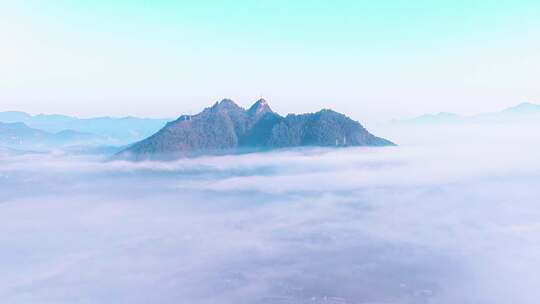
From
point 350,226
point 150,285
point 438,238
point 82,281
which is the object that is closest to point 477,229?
point 438,238

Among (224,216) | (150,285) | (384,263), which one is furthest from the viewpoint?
(224,216)

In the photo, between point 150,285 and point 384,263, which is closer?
point 150,285

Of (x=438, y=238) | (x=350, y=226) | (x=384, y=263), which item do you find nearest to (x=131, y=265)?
(x=384, y=263)

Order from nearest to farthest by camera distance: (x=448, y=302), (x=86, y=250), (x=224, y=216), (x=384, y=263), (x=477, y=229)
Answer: (x=448, y=302)
(x=384, y=263)
(x=86, y=250)
(x=477, y=229)
(x=224, y=216)

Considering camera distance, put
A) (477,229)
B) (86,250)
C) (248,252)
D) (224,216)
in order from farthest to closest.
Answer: (224,216) → (477,229) → (86,250) → (248,252)

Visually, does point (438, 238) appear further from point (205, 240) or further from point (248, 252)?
point (205, 240)

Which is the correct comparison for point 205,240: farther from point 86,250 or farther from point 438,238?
point 438,238

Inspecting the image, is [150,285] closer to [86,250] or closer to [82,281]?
[82,281]

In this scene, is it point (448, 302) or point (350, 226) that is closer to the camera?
point (448, 302)

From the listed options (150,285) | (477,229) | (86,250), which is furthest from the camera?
(477,229)
